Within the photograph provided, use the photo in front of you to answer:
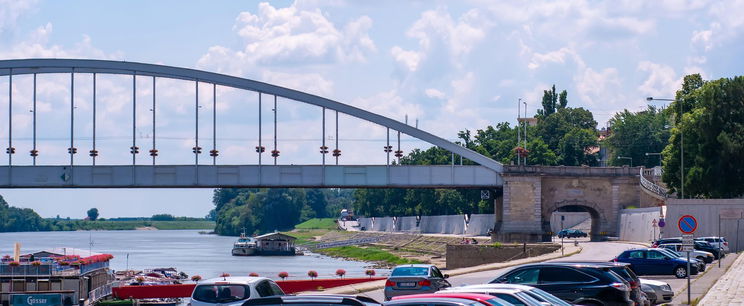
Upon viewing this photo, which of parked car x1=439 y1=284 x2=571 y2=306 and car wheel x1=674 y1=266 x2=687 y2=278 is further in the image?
car wheel x1=674 y1=266 x2=687 y2=278

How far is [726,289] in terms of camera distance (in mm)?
38594

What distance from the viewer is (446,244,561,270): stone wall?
75.5m

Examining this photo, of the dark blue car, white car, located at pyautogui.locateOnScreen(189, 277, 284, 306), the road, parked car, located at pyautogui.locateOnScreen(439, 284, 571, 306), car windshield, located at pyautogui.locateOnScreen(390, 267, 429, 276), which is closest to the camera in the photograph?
parked car, located at pyautogui.locateOnScreen(439, 284, 571, 306)

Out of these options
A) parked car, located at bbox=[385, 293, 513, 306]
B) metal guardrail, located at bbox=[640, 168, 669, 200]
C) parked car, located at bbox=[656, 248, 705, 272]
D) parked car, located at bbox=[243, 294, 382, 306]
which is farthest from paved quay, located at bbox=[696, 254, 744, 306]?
metal guardrail, located at bbox=[640, 168, 669, 200]

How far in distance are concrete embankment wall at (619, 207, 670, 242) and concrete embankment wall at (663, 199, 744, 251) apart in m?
2.17

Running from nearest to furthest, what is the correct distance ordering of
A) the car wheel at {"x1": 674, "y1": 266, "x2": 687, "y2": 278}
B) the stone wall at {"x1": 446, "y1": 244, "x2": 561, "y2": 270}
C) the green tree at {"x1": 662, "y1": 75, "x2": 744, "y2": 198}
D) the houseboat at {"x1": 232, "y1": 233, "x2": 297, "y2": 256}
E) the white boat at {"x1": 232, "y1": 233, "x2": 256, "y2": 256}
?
1. the car wheel at {"x1": 674, "y1": 266, "x2": 687, "y2": 278}
2. the stone wall at {"x1": 446, "y1": 244, "x2": 561, "y2": 270}
3. the green tree at {"x1": 662, "y1": 75, "x2": 744, "y2": 198}
4. the white boat at {"x1": 232, "y1": 233, "x2": 256, "y2": 256}
5. the houseboat at {"x1": 232, "y1": 233, "x2": 297, "y2": 256}

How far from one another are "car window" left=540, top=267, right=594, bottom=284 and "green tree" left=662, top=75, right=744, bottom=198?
5933 cm

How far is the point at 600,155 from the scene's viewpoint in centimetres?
17238

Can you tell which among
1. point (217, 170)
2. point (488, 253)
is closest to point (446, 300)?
point (488, 253)

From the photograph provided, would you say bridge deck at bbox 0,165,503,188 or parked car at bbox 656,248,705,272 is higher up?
bridge deck at bbox 0,165,503,188

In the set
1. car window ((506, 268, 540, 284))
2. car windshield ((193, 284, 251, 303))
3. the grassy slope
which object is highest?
car window ((506, 268, 540, 284))

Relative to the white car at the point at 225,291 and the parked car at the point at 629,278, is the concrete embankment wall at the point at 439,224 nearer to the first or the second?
the parked car at the point at 629,278

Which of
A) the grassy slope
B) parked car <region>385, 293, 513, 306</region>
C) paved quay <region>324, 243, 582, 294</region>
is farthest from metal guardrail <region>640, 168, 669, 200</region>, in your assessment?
parked car <region>385, 293, 513, 306</region>

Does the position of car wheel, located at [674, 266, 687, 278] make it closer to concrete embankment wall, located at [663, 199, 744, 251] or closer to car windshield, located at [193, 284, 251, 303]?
concrete embankment wall, located at [663, 199, 744, 251]
